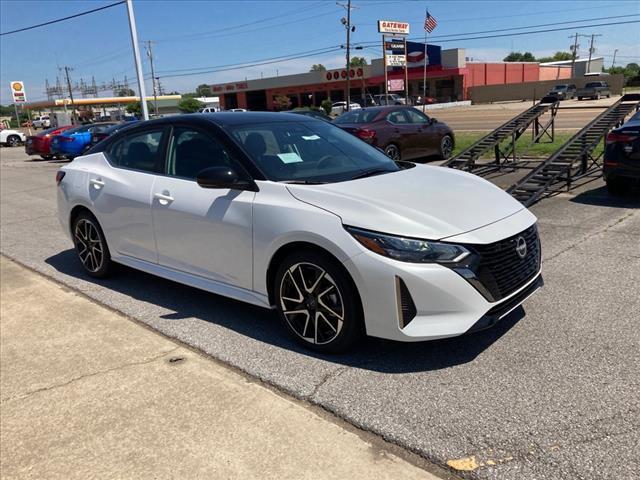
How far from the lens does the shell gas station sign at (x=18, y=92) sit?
47.8m

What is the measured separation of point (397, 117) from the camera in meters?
13.5

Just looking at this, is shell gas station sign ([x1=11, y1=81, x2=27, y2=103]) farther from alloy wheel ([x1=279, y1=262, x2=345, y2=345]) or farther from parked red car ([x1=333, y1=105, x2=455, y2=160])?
alloy wheel ([x1=279, y1=262, x2=345, y2=345])

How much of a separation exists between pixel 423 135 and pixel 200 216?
10479 millimetres

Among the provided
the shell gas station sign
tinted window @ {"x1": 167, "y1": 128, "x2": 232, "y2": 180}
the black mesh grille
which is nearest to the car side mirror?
tinted window @ {"x1": 167, "y1": 128, "x2": 232, "y2": 180}

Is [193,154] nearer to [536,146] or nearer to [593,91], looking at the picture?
[536,146]

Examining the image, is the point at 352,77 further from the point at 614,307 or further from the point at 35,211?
the point at 614,307

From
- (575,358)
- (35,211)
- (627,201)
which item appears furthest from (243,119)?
(35,211)

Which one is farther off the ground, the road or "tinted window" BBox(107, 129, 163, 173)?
"tinted window" BBox(107, 129, 163, 173)

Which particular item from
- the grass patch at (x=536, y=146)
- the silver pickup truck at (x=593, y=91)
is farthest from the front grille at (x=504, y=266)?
the silver pickup truck at (x=593, y=91)

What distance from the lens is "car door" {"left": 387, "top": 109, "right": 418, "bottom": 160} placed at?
13.2 meters

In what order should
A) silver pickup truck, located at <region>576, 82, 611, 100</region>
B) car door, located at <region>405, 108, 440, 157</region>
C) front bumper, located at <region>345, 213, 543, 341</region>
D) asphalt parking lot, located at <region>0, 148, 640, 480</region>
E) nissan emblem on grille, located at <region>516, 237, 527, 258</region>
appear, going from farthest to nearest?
silver pickup truck, located at <region>576, 82, 611, 100</region>
car door, located at <region>405, 108, 440, 157</region>
nissan emblem on grille, located at <region>516, 237, 527, 258</region>
front bumper, located at <region>345, 213, 543, 341</region>
asphalt parking lot, located at <region>0, 148, 640, 480</region>

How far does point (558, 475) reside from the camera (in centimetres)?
249

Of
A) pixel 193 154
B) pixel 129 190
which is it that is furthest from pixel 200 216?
pixel 129 190

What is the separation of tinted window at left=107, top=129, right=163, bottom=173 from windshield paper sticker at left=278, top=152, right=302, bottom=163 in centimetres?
122
